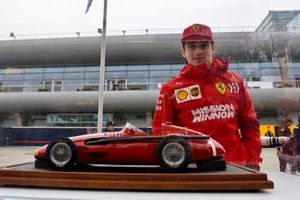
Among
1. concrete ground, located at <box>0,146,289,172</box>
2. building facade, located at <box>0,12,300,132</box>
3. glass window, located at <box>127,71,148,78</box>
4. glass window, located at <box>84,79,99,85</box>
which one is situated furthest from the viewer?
glass window, located at <box>84,79,99,85</box>

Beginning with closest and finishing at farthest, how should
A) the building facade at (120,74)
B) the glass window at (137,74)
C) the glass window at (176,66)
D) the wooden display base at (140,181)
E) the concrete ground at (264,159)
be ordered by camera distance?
1. the wooden display base at (140,181)
2. the concrete ground at (264,159)
3. the glass window at (176,66)
4. the building facade at (120,74)
5. the glass window at (137,74)

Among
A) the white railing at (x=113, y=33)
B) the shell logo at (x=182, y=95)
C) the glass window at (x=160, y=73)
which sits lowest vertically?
the shell logo at (x=182, y=95)

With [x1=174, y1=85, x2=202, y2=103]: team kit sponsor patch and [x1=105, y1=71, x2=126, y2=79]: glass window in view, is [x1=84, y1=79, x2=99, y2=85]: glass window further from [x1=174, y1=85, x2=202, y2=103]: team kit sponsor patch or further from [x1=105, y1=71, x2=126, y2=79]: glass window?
[x1=174, y1=85, x2=202, y2=103]: team kit sponsor patch

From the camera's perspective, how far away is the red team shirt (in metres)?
1.08

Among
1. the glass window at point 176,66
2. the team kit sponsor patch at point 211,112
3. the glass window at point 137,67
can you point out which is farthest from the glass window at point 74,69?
the team kit sponsor patch at point 211,112

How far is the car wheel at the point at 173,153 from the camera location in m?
0.58

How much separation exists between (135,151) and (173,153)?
66 mm

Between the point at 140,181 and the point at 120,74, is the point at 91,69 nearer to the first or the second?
the point at 120,74

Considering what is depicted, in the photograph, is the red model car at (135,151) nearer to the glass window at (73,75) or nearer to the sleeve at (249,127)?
the sleeve at (249,127)

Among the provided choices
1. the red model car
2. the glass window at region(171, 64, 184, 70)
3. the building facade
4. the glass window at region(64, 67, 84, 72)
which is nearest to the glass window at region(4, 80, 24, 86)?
the building facade

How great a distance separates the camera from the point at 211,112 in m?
1.07

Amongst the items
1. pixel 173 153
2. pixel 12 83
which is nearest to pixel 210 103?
pixel 173 153

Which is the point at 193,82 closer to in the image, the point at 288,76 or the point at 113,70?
the point at 288,76

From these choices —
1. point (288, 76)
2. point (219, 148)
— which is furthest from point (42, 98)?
point (219, 148)
